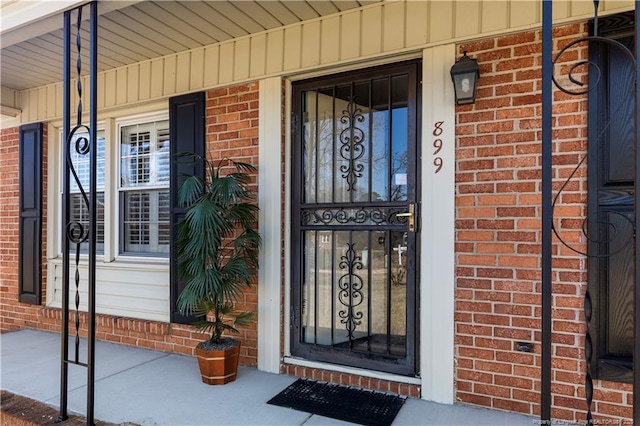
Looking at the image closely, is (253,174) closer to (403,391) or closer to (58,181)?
(403,391)

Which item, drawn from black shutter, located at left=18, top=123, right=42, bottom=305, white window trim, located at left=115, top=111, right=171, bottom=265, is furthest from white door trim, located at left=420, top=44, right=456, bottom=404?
black shutter, located at left=18, top=123, right=42, bottom=305

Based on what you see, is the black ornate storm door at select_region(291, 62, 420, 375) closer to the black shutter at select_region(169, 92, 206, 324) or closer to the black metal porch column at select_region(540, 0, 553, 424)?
the black shutter at select_region(169, 92, 206, 324)

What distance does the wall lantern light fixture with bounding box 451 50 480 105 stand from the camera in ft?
8.36

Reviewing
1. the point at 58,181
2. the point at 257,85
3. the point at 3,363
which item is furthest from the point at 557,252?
the point at 58,181

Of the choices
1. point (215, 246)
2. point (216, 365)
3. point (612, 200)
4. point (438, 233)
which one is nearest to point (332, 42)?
point (438, 233)

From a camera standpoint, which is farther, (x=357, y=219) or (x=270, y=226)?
(x=270, y=226)

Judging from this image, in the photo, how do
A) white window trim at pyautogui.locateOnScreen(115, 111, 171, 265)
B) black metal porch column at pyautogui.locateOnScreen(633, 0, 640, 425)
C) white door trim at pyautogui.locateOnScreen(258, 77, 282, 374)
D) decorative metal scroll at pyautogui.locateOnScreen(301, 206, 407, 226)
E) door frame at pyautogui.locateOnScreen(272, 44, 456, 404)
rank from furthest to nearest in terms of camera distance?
white window trim at pyautogui.locateOnScreen(115, 111, 171, 265) < white door trim at pyautogui.locateOnScreen(258, 77, 282, 374) < decorative metal scroll at pyautogui.locateOnScreen(301, 206, 407, 226) < door frame at pyautogui.locateOnScreen(272, 44, 456, 404) < black metal porch column at pyautogui.locateOnScreen(633, 0, 640, 425)

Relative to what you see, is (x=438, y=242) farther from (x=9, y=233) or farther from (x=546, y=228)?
(x=9, y=233)

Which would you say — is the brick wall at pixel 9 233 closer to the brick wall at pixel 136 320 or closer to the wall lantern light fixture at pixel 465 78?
the brick wall at pixel 136 320

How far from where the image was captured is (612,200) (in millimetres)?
2309

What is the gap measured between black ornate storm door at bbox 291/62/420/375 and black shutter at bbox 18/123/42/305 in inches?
135

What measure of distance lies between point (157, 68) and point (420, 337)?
3.42 metres

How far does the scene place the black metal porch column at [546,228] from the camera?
1405mm

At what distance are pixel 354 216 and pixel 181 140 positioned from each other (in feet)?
6.04
